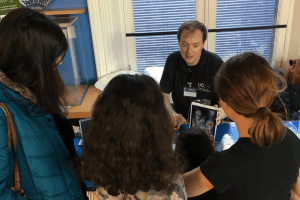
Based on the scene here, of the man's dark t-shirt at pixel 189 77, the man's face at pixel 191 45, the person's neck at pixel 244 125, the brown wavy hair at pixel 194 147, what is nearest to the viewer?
the person's neck at pixel 244 125

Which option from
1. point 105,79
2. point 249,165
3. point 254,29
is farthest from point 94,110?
point 254,29

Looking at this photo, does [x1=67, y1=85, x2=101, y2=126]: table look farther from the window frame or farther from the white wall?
the white wall

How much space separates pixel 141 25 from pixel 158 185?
8.61 ft

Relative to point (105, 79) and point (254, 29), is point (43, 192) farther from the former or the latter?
point (254, 29)

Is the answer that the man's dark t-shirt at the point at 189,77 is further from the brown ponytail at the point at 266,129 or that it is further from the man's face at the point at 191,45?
the brown ponytail at the point at 266,129

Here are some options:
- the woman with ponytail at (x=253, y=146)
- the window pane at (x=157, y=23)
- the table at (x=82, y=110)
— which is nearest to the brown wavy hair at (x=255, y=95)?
the woman with ponytail at (x=253, y=146)

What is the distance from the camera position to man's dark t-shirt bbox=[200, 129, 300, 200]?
3.00ft

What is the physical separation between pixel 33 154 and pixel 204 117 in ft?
3.65

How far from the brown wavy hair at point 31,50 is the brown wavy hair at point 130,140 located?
26 cm

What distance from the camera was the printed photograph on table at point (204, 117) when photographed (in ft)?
5.56

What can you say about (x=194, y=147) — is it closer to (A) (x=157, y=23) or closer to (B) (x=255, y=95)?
(B) (x=255, y=95)

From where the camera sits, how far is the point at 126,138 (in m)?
0.84

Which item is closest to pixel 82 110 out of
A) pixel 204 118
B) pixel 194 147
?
pixel 204 118

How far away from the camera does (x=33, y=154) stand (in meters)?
0.94
